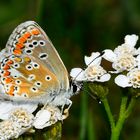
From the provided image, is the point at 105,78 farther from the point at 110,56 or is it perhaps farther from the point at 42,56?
the point at 42,56

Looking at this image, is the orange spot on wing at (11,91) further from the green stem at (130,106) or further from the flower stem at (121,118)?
the green stem at (130,106)

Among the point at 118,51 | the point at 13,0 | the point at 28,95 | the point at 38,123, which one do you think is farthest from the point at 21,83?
the point at 13,0

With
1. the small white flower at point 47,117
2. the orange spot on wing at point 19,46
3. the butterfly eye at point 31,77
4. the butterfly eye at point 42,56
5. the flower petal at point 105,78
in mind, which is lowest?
the small white flower at point 47,117

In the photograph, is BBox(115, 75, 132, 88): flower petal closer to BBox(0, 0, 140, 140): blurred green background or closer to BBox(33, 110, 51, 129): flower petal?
BBox(33, 110, 51, 129): flower petal

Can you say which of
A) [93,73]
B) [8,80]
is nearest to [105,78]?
[93,73]

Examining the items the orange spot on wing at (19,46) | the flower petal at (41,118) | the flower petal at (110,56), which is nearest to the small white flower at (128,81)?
the flower petal at (110,56)

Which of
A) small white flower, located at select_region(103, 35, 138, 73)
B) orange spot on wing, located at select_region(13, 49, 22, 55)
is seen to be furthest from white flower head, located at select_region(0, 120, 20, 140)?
small white flower, located at select_region(103, 35, 138, 73)
